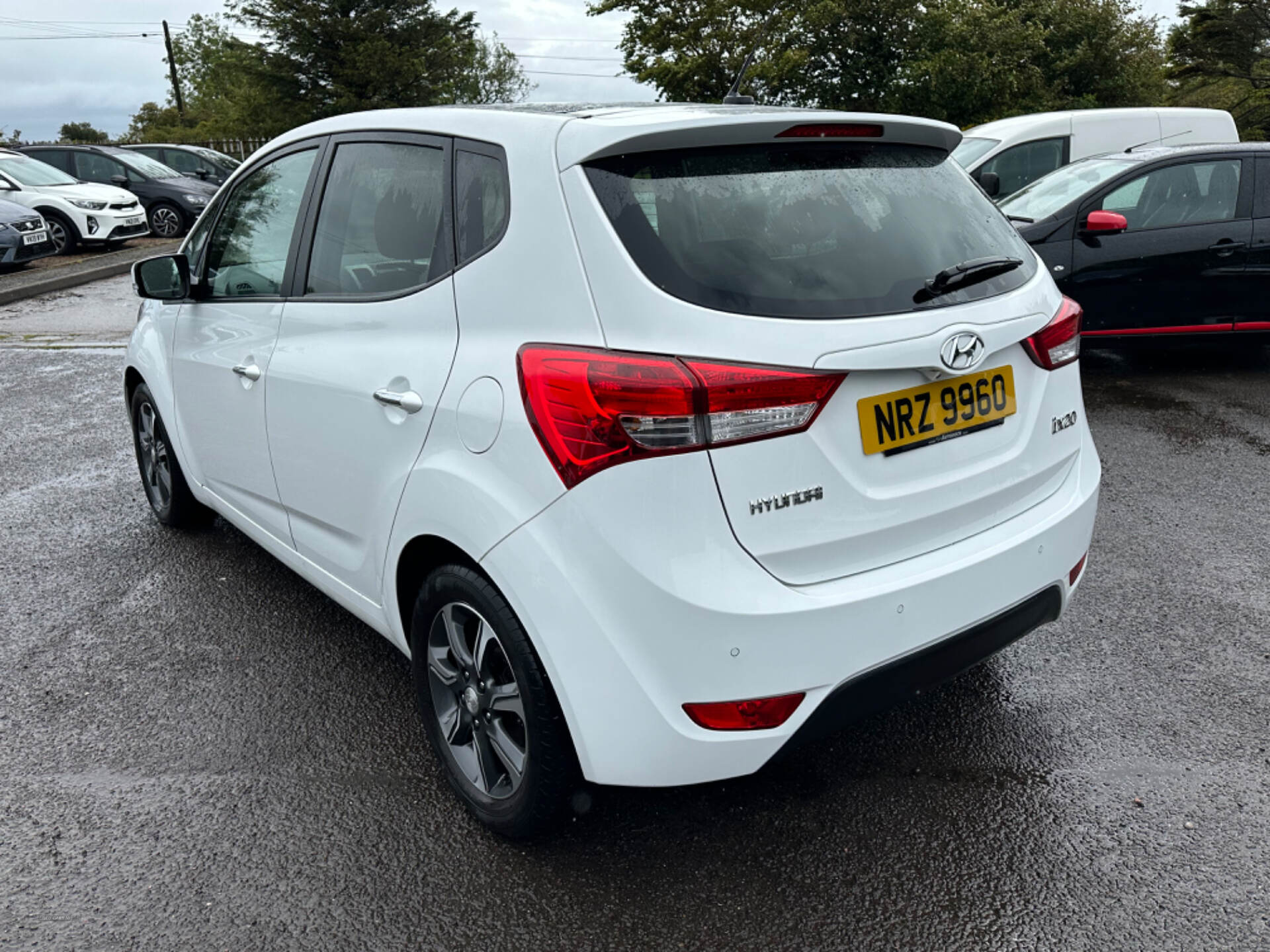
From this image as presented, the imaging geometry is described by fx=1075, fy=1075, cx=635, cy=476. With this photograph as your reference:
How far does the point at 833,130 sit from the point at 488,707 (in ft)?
5.24

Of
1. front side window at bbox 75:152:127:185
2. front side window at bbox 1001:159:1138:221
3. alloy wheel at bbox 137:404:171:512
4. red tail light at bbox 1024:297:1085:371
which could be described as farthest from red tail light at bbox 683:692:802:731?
front side window at bbox 75:152:127:185

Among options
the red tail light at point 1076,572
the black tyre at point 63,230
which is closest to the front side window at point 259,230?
the red tail light at point 1076,572

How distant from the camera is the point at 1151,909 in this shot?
2354mm

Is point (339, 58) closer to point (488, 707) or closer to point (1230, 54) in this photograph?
point (1230, 54)

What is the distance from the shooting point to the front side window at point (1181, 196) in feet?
24.5

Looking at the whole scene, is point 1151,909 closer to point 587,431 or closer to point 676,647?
point 676,647

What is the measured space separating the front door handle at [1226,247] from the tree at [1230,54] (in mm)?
30721

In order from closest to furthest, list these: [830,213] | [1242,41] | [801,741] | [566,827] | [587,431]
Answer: [587,431], [801,741], [830,213], [566,827], [1242,41]

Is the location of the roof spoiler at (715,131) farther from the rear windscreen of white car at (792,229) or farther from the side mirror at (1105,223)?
the side mirror at (1105,223)

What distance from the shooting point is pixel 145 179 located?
63.4 ft

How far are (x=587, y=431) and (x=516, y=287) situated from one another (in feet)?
1.42

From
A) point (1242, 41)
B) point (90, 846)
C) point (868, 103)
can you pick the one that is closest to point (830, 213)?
point (90, 846)

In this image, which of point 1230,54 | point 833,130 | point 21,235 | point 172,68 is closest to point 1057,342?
point 833,130

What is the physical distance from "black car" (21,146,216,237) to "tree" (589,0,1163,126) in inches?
851
